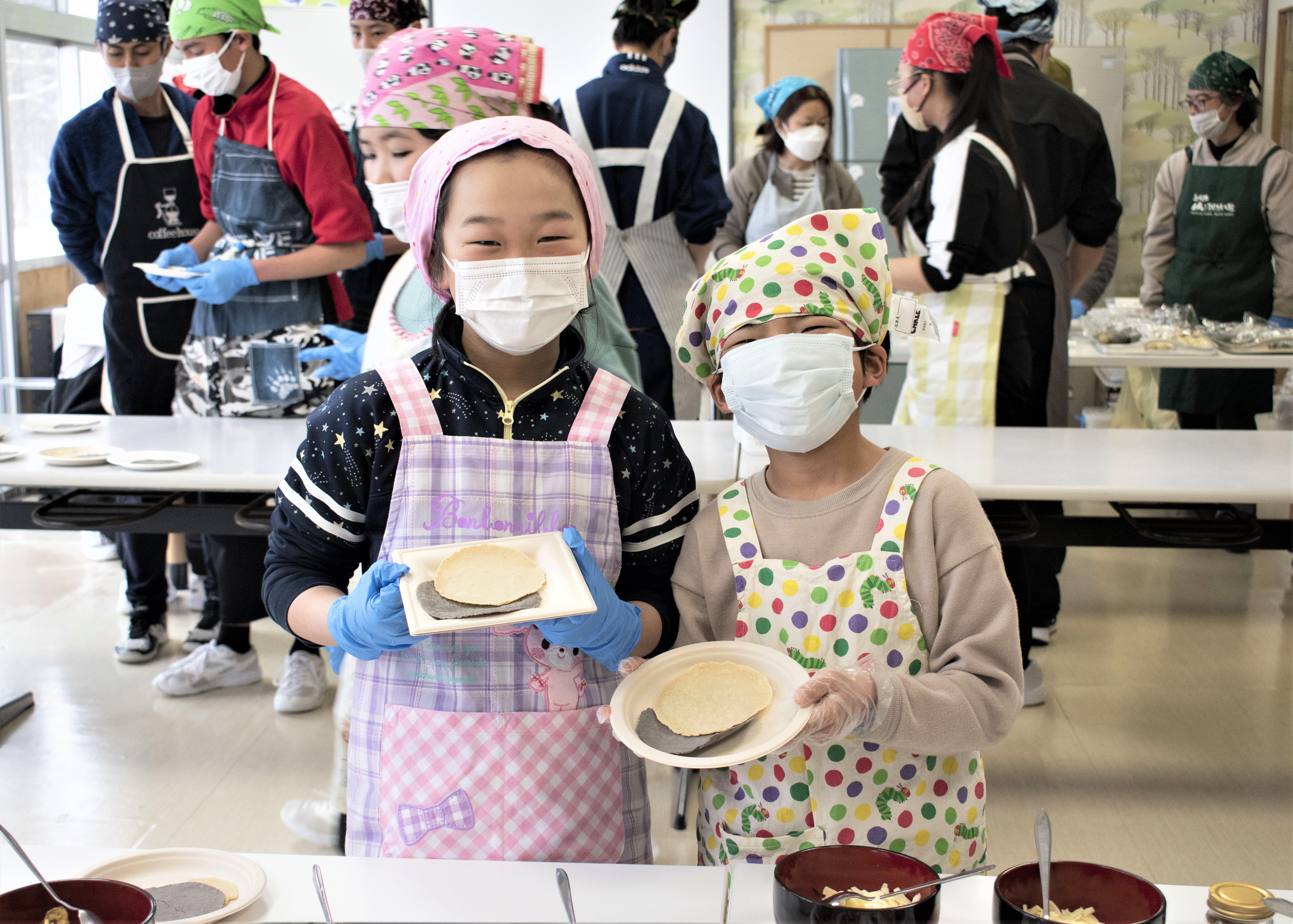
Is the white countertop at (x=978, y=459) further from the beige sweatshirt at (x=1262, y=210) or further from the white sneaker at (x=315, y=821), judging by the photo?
the beige sweatshirt at (x=1262, y=210)

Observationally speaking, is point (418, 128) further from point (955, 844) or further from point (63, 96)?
point (63, 96)

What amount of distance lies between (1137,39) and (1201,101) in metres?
2.72

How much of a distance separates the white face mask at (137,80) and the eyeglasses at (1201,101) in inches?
161

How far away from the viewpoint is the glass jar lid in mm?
951

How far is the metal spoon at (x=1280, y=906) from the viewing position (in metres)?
0.95

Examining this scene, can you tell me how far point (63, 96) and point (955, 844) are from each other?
22.0ft

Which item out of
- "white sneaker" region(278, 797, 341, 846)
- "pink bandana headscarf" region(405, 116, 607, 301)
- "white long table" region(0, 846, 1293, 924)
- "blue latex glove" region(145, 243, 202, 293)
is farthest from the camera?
"blue latex glove" region(145, 243, 202, 293)

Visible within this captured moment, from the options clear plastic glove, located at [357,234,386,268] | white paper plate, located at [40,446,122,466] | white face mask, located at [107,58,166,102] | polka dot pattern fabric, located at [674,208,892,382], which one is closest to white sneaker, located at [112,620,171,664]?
white paper plate, located at [40,446,122,466]

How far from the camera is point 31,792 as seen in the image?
2754mm

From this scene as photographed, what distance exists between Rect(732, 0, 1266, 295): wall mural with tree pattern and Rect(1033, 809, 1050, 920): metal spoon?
666cm

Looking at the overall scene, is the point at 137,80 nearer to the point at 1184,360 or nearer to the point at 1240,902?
the point at 1240,902

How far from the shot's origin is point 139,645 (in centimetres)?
358

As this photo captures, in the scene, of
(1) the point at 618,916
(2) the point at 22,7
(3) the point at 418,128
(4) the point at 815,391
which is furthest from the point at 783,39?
(1) the point at 618,916

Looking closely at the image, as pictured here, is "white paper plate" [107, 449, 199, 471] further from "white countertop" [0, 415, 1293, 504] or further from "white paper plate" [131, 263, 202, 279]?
"white paper plate" [131, 263, 202, 279]
